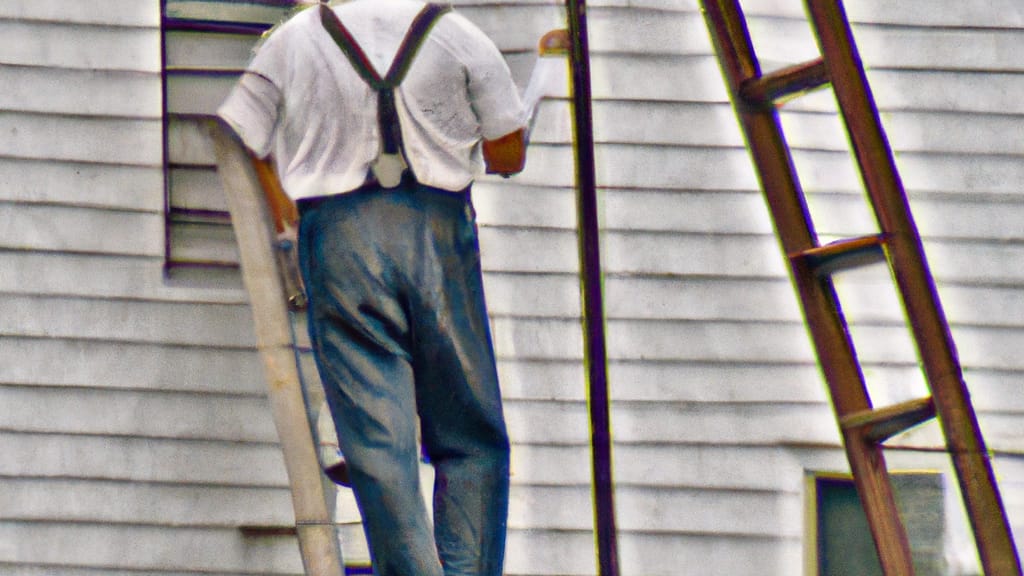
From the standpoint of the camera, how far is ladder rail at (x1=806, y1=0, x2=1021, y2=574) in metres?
3.66

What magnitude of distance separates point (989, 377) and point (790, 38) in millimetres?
1426

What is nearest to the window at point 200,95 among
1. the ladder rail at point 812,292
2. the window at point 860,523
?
the ladder rail at point 812,292

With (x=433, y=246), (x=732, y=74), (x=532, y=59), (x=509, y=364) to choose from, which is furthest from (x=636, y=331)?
(x=433, y=246)

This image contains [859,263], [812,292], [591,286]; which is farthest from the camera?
[812,292]

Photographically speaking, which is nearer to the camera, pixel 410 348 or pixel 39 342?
pixel 410 348

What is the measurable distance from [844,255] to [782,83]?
461 mm

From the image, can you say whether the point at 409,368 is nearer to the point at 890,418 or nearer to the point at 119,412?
the point at 890,418

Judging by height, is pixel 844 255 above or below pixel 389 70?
below

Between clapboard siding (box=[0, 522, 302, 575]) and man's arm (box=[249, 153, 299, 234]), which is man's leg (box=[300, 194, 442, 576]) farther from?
clapboard siding (box=[0, 522, 302, 575])

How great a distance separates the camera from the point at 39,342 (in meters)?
5.66

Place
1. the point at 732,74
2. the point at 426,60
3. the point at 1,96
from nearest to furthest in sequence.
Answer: the point at 426,60 → the point at 732,74 → the point at 1,96

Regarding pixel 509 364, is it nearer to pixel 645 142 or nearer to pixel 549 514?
pixel 549 514

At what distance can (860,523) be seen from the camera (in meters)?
5.86

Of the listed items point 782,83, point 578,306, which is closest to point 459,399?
point 782,83
